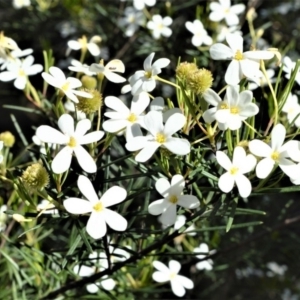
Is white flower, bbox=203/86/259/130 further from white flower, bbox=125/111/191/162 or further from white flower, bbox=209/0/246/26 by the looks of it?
white flower, bbox=209/0/246/26

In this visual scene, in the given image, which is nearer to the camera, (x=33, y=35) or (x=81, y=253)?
(x=81, y=253)

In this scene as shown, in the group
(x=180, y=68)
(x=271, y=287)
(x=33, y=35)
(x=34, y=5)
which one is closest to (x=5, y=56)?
(x=180, y=68)

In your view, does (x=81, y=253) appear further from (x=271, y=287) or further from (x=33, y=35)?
(x=33, y=35)

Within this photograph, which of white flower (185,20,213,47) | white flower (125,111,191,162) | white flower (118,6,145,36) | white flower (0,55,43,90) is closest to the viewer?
white flower (125,111,191,162)

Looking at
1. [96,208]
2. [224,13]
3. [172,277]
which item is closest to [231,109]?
[96,208]

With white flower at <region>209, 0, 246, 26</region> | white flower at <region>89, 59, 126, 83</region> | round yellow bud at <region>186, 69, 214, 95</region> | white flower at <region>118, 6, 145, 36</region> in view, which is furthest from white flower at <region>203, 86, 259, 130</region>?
white flower at <region>118, 6, 145, 36</region>

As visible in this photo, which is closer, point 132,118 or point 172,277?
point 132,118

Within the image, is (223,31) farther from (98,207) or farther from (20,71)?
Result: (98,207)
